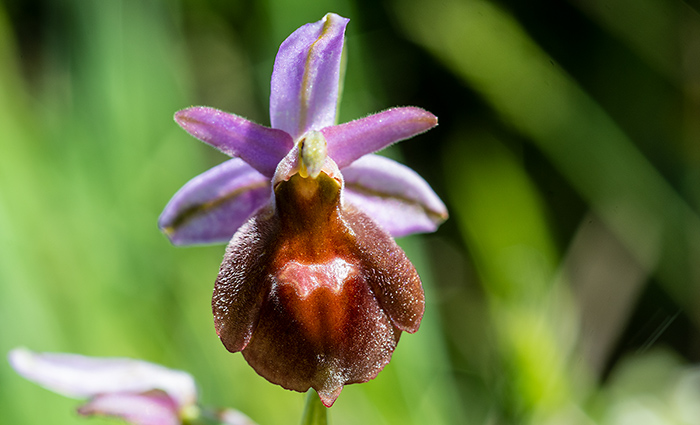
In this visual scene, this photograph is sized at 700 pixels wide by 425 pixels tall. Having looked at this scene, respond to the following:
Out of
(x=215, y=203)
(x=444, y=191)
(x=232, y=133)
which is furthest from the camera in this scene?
(x=444, y=191)

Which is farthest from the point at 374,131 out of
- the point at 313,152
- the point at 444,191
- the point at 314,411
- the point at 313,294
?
the point at 444,191

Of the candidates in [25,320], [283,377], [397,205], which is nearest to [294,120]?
[397,205]

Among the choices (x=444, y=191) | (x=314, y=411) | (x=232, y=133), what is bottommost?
(x=444, y=191)

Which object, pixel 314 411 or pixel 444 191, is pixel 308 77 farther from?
pixel 444 191

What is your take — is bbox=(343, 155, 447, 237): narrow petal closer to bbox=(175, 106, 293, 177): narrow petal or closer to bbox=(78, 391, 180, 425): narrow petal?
bbox=(175, 106, 293, 177): narrow petal

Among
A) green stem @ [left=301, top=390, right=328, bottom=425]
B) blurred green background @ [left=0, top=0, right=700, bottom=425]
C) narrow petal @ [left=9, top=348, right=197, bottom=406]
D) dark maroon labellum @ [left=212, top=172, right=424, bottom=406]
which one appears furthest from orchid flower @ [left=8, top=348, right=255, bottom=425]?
blurred green background @ [left=0, top=0, right=700, bottom=425]

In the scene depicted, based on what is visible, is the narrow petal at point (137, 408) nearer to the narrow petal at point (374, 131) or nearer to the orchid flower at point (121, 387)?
the orchid flower at point (121, 387)
